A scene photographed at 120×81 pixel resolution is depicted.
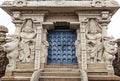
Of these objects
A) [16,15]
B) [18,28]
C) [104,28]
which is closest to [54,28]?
[18,28]

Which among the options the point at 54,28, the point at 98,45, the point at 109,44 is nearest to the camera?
the point at 109,44

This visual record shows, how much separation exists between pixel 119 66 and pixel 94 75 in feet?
7.30

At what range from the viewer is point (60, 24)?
10414 millimetres

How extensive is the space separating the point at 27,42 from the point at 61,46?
59.3 inches

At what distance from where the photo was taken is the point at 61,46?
33.3 feet

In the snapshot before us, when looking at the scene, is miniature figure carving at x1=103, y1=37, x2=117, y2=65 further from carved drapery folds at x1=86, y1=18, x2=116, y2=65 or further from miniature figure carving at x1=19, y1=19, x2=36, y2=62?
miniature figure carving at x1=19, y1=19, x2=36, y2=62

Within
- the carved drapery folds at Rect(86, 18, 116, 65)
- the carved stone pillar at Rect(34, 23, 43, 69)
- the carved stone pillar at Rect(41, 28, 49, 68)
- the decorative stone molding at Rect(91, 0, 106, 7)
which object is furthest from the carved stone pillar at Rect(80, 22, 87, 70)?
the carved stone pillar at Rect(34, 23, 43, 69)

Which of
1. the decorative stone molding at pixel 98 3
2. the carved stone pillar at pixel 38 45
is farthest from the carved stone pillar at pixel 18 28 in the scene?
the decorative stone molding at pixel 98 3

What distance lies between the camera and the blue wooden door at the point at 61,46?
32.8 ft

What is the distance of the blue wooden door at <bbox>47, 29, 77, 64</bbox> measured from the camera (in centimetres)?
1000

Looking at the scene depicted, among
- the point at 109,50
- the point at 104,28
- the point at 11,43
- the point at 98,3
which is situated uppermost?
the point at 98,3

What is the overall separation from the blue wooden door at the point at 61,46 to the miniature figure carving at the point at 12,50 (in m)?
1.49

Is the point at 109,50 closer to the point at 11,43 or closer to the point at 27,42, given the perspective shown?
the point at 27,42

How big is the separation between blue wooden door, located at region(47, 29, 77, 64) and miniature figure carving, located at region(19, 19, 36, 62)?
2.81 ft
